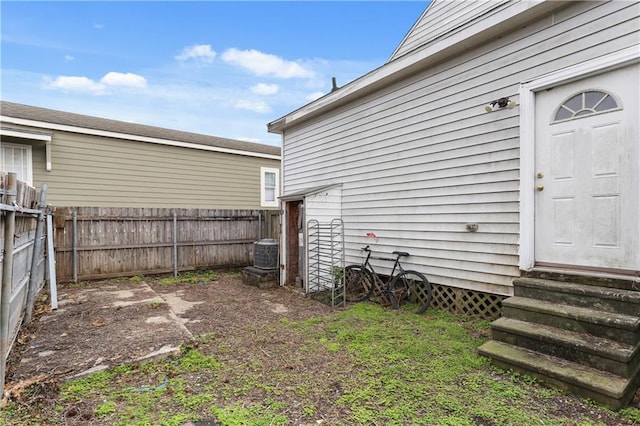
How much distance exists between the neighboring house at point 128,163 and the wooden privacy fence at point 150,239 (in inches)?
90.2

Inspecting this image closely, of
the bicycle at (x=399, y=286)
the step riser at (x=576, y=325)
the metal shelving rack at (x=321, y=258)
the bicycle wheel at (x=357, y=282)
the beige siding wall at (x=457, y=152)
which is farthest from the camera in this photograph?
the metal shelving rack at (x=321, y=258)

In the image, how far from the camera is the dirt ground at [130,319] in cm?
307

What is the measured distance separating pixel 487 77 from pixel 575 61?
1.00 meters

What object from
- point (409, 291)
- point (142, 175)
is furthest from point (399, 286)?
point (142, 175)

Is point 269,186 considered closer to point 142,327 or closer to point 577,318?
point 142,327

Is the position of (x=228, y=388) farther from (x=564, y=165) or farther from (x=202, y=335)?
(x=564, y=165)

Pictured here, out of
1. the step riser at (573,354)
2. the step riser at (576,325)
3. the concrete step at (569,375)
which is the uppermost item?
the step riser at (576,325)

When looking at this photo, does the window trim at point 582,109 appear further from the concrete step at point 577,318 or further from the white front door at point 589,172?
the concrete step at point 577,318

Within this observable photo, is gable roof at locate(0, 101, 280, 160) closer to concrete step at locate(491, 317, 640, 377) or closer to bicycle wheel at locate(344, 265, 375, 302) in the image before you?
bicycle wheel at locate(344, 265, 375, 302)

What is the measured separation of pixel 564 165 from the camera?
11.4 ft

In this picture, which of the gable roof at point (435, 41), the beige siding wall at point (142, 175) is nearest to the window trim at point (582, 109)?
the gable roof at point (435, 41)

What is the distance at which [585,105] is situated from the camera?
3.37m

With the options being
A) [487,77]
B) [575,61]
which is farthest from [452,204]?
[575,61]

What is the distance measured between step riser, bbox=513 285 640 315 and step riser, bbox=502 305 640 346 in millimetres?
212
